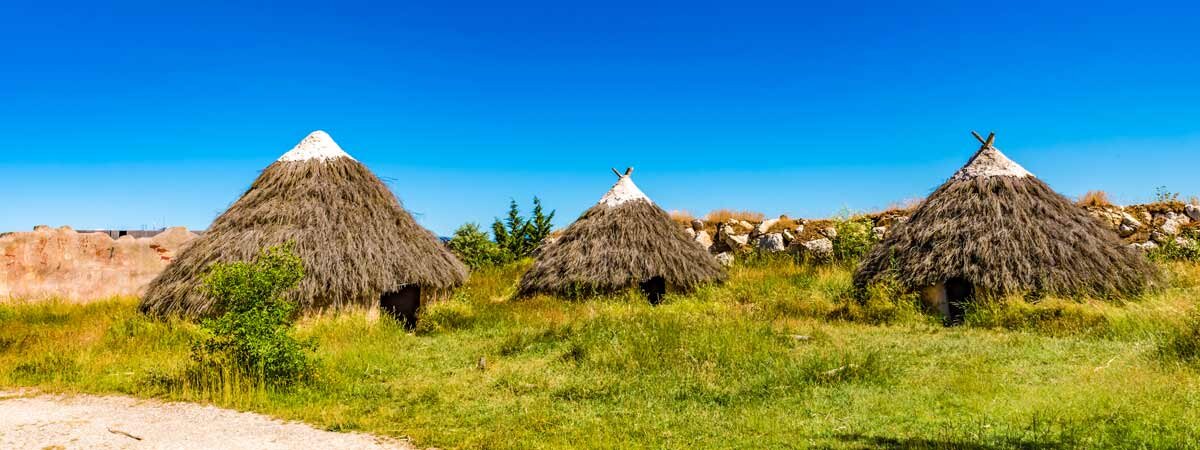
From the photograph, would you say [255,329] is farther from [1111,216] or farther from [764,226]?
[1111,216]

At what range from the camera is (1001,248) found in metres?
10.9

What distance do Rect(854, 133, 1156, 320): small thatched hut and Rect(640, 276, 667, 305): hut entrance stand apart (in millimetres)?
3678

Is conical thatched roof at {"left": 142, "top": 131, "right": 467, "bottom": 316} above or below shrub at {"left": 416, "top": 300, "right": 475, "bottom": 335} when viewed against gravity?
above

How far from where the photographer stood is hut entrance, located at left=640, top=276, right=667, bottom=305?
1403cm

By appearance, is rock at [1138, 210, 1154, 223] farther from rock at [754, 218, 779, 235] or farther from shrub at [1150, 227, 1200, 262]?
rock at [754, 218, 779, 235]

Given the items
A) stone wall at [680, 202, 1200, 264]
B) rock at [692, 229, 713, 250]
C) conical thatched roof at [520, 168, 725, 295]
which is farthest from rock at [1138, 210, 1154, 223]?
rock at [692, 229, 713, 250]

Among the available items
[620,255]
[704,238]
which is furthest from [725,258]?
[620,255]

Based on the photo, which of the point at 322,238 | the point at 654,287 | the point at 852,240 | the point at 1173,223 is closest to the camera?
the point at 322,238

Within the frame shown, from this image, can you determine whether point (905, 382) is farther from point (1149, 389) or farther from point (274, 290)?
point (274, 290)

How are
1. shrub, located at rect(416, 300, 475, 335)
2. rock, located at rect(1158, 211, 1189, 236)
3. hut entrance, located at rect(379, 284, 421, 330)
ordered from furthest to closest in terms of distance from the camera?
rock, located at rect(1158, 211, 1189, 236) < hut entrance, located at rect(379, 284, 421, 330) < shrub, located at rect(416, 300, 475, 335)

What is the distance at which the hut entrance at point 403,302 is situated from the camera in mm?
11764

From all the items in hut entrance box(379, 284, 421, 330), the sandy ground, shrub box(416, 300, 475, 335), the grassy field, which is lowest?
the sandy ground

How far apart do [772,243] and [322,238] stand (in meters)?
10.9

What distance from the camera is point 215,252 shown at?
34.9ft
